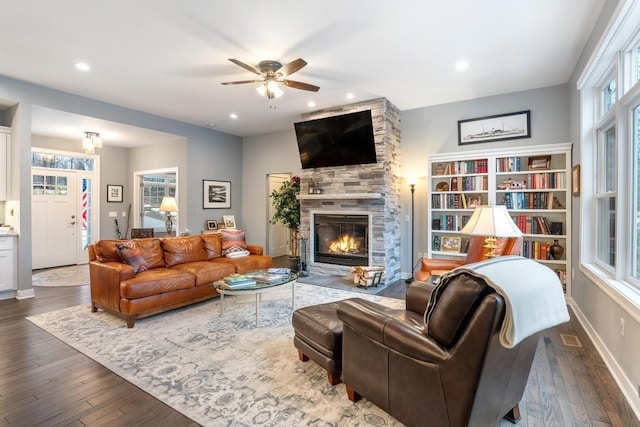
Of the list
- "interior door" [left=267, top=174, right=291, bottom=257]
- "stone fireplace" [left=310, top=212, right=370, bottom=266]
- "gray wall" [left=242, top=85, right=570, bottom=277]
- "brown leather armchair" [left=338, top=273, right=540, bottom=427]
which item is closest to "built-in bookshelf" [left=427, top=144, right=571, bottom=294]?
"gray wall" [left=242, top=85, right=570, bottom=277]

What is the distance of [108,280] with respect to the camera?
11.5 feet

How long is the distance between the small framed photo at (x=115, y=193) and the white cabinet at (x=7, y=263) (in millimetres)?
3303

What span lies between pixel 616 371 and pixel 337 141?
4407 millimetres

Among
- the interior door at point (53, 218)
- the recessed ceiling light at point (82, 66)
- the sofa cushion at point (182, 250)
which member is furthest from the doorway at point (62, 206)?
the sofa cushion at point (182, 250)

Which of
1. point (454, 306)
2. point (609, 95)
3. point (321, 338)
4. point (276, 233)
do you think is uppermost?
point (609, 95)

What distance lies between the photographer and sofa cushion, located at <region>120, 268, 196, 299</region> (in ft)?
11.0

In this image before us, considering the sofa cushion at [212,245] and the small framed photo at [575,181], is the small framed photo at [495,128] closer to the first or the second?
the small framed photo at [575,181]

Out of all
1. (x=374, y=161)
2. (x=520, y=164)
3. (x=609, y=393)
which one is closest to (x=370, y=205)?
(x=374, y=161)

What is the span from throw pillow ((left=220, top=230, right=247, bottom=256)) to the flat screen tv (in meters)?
1.90

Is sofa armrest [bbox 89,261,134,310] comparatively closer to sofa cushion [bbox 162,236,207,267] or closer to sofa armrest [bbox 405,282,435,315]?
sofa cushion [bbox 162,236,207,267]

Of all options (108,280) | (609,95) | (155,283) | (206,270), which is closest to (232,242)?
(206,270)

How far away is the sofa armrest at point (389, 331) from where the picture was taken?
155 cm

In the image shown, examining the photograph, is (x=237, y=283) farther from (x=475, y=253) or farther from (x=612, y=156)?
(x=612, y=156)

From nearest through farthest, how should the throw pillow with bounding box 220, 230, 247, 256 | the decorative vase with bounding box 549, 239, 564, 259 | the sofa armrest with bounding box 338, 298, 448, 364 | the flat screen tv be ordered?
the sofa armrest with bounding box 338, 298, 448, 364
the decorative vase with bounding box 549, 239, 564, 259
the throw pillow with bounding box 220, 230, 247, 256
the flat screen tv
